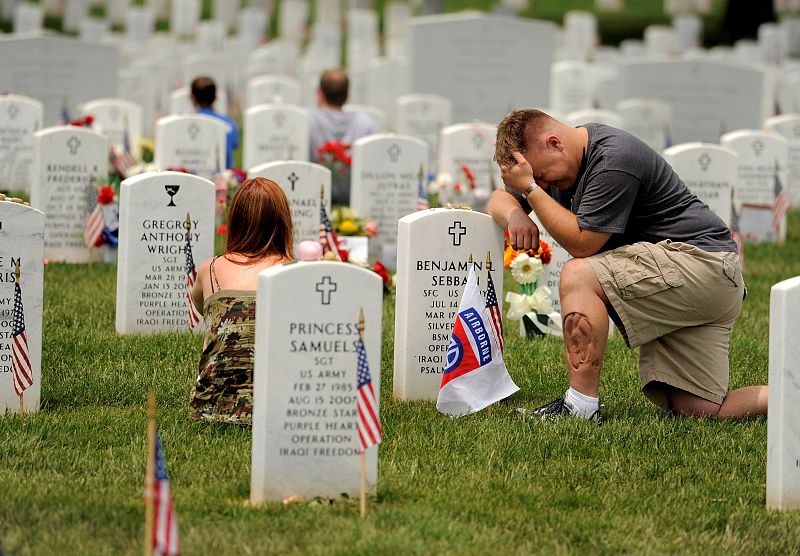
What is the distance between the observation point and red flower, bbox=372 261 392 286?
374 inches

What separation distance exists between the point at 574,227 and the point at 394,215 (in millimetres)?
5353

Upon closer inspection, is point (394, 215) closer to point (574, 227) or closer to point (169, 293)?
point (169, 293)

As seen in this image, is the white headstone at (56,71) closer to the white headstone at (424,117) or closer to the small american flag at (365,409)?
the white headstone at (424,117)

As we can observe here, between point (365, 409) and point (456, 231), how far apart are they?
2.04m

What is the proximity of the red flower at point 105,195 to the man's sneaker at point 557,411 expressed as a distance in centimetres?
520

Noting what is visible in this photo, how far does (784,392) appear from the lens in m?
5.35

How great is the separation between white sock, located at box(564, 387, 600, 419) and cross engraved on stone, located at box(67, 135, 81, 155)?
5.67 meters

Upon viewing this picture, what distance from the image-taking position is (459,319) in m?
6.62

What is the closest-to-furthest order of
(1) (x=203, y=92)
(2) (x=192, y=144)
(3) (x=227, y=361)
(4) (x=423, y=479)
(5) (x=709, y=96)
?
(4) (x=423, y=479)
(3) (x=227, y=361)
(2) (x=192, y=144)
(1) (x=203, y=92)
(5) (x=709, y=96)

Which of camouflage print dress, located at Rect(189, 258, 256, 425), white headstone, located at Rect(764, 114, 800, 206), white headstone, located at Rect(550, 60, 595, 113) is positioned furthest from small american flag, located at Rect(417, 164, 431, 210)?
white headstone, located at Rect(550, 60, 595, 113)

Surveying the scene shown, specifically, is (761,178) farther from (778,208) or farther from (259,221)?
(259,221)

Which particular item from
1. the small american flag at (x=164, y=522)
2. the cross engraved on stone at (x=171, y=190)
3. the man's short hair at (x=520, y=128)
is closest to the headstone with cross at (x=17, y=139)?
the cross engraved on stone at (x=171, y=190)

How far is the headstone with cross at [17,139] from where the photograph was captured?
1326 cm

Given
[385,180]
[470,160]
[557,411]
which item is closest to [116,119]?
[470,160]
